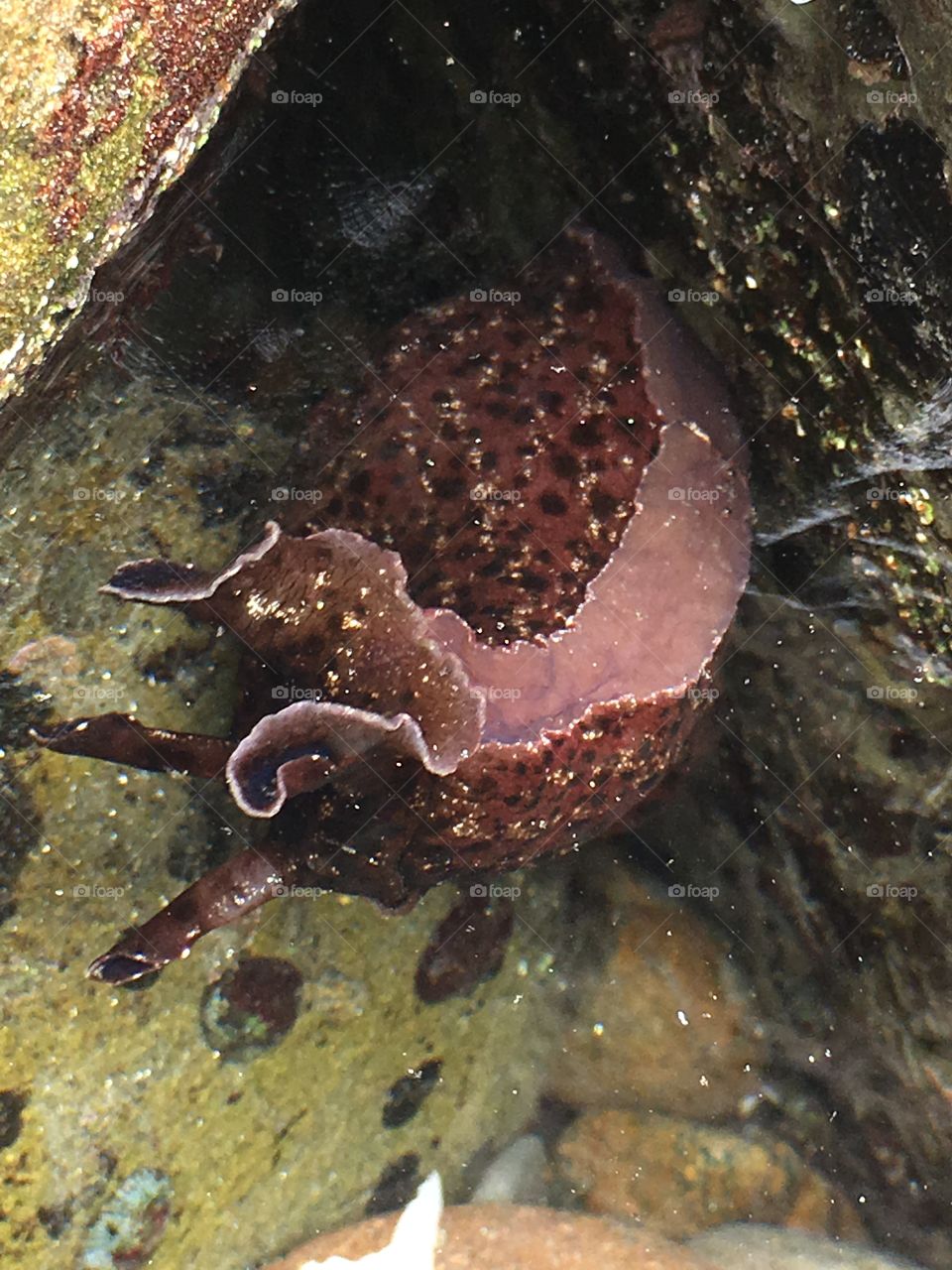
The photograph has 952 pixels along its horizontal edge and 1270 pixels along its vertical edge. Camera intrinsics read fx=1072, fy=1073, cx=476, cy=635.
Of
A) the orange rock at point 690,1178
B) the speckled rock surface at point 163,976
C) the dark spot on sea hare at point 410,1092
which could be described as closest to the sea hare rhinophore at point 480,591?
the speckled rock surface at point 163,976

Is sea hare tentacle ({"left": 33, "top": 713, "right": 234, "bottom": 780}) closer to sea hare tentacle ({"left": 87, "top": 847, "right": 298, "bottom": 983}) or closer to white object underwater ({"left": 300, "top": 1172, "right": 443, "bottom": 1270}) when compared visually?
sea hare tentacle ({"left": 87, "top": 847, "right": 298, "bottom": 983})

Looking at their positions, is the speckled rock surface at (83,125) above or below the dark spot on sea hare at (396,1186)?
above

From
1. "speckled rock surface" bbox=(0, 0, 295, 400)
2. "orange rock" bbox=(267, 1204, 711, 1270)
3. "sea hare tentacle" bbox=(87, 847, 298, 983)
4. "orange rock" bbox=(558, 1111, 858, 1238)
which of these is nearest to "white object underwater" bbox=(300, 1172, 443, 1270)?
"orange rock" bbox=(267, 1204, 711, 1270)

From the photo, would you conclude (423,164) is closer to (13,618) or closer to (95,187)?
(95,187)

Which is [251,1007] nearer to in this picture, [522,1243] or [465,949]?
[465,949]

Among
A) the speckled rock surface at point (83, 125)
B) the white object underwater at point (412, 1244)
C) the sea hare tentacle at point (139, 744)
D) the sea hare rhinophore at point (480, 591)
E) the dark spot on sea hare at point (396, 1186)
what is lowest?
the dark spot on sea hare at point (396, 1186)

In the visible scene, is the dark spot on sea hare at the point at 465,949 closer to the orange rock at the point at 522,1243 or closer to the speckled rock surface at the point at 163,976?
the speckled rock surface at the point at 163,976
